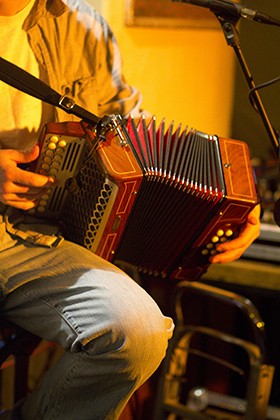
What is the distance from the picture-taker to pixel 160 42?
2971mm

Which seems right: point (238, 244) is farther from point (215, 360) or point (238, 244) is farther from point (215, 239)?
point (215, 360)

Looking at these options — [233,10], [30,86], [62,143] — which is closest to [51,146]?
[62,143]

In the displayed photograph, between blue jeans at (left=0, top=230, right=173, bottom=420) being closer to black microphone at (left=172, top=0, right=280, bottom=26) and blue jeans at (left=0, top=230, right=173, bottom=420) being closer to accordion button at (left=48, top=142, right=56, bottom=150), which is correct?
accordion button at (left=48, top=142, right=56, bottom=150)

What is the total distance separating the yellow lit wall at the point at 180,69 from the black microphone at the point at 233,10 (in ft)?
4.50

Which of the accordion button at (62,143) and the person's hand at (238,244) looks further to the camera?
the person's hand at (238,244)

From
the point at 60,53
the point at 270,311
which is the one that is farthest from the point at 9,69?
the point at 270,311

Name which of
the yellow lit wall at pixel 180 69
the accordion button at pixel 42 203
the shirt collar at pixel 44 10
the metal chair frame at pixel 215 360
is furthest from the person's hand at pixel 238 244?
the yellow lit wall at pixel 180 69

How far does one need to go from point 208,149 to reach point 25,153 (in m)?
0.41

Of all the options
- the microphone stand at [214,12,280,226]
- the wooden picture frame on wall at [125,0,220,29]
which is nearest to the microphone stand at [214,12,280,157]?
the microphone stand at [214,12,280,226]

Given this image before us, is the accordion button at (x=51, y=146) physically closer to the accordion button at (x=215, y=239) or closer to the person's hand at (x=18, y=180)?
the person's hand at (x=18, y=180)

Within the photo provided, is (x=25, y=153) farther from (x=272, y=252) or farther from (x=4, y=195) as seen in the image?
(x=272, y=252)

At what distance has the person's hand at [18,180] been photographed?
1488 millimetres

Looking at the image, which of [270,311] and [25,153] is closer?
[25,153]

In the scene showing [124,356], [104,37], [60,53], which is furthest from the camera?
[104,37]
